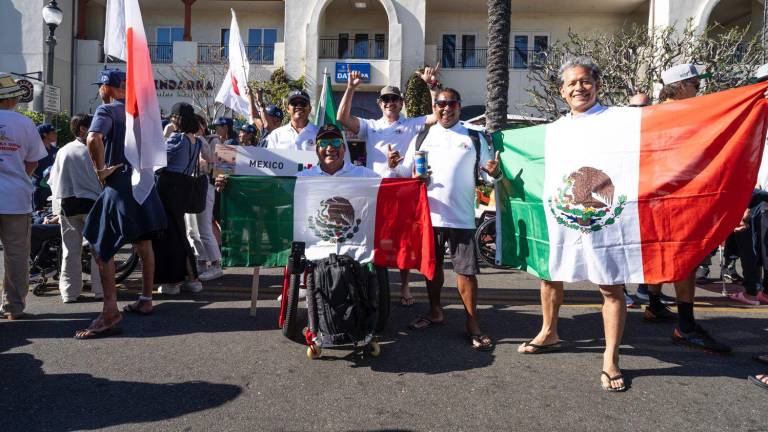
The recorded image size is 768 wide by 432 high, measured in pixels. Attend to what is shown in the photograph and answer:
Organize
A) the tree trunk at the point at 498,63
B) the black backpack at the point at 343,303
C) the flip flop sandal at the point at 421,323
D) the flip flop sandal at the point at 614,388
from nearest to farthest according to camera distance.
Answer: the flip flop sandal at the point at 614,388 < the black backpack at the point at 343,303 < the flip flop sandal at the point at 421,323 < the tree trunk at the point at 498,63

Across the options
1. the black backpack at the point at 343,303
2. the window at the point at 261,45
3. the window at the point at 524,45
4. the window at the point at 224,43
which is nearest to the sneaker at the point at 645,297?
the black backpack at the point at 343,303

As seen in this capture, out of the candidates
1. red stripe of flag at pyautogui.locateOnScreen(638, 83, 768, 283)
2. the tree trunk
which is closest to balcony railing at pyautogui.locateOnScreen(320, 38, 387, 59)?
the tree trunk

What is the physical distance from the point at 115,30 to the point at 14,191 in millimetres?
1652

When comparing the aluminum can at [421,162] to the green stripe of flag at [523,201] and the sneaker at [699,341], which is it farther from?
the sneaker at [699,341]

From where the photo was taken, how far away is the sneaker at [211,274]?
6.84 metres

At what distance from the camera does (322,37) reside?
23.4 meters

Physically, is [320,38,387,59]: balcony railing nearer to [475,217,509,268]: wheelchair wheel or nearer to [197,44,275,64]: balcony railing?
[197,44,275,64]: balcony railing

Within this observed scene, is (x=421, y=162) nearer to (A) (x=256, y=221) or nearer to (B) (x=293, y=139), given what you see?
(A) (x=256, y=221)

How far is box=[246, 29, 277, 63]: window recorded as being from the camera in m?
23.8

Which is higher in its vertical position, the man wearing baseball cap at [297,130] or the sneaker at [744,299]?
the man wearing baseball cap at [297,130]

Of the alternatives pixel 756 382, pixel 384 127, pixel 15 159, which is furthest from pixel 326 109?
pixel 756 382

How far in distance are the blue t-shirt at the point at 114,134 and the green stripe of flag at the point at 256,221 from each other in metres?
0.90

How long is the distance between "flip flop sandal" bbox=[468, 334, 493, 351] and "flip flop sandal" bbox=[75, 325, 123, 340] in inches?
113

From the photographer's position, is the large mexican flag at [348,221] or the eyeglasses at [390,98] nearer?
the large mexican flag at [348,221]
